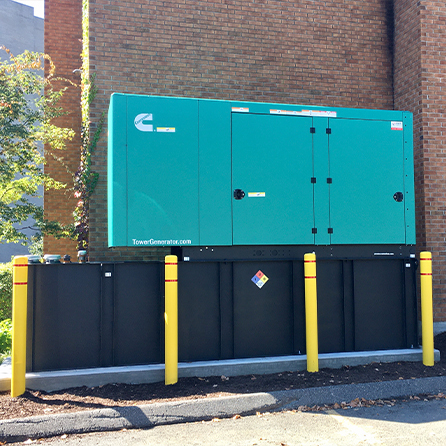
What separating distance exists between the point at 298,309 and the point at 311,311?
15.2 inches

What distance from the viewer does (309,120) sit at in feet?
20.5

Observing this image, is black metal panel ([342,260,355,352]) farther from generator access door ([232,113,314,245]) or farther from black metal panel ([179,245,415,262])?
generator access door ([232,113,314,245])

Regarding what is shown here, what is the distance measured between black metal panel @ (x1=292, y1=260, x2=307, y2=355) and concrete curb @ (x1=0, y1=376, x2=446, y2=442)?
1.08m

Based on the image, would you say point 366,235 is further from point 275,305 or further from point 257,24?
point 257,24

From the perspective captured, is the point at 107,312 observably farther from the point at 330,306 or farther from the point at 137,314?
the point at 330,306

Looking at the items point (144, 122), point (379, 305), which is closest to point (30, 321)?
point (144, 122)

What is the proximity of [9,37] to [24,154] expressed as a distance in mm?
16847

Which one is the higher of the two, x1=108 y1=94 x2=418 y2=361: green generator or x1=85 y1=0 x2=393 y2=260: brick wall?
x1=85 y1=0 x2=393 y2=260: brick wall

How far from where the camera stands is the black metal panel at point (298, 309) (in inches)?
241

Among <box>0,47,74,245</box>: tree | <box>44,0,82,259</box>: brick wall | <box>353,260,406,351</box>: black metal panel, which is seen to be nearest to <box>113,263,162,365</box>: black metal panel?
<box>353,260,406,351</box>: black metal panel

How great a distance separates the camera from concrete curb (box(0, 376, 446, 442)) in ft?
13.6

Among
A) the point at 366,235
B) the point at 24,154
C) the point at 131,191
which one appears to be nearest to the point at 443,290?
the point at 366,235

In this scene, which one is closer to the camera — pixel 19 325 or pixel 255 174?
pixel 19 325

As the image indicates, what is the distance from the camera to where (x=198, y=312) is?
587 cm
